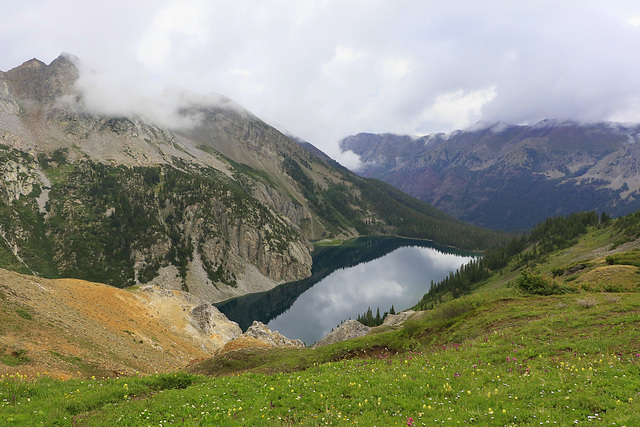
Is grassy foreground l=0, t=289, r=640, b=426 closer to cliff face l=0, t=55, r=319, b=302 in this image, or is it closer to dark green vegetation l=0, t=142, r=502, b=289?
cliff face l=0, t=55, r=319, b=302

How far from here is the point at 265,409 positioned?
13.4 m

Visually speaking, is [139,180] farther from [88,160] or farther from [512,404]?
[512,404]

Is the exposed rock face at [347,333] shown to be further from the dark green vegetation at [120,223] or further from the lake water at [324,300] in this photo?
the dark green vegetation at [120,223]

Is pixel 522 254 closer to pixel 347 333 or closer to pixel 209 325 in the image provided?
pixel 347 333

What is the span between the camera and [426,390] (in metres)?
14.1

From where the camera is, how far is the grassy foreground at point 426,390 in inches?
445

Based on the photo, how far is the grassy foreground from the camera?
11.3m

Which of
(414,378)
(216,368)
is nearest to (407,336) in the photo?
(414,378)

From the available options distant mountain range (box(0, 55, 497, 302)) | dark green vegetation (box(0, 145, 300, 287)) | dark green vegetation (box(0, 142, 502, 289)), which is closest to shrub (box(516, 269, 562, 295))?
→ distant mountain range (box(0, 55, 497, 302))

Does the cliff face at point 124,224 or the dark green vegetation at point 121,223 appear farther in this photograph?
the cliff face at point 124,224

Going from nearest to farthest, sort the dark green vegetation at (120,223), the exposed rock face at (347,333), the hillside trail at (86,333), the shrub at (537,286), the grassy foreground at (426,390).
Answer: the grassy foreground at (426,390), the hillside trail at (86,333), the shrub at (537,286), the exposed rock face at (347,333), the dark green vegetation at (120,223)

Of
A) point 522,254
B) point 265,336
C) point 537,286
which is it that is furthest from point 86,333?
point 522,254

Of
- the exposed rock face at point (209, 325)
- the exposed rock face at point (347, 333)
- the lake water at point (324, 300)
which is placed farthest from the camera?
the lake water at point (324, 300)

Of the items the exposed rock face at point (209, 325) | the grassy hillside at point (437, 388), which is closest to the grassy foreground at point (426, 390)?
the grassy hillside at point (437, 388)
